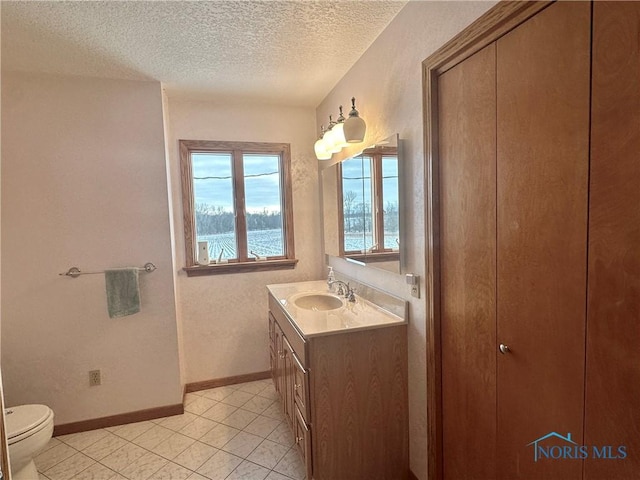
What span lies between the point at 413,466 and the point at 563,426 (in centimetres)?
101

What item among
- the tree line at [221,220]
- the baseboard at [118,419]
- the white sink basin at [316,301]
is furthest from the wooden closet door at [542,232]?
the baseboard at [118,419]

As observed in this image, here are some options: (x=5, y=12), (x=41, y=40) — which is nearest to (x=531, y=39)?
(x=5, y=12)

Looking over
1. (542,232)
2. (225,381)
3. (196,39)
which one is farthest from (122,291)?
(542,232)

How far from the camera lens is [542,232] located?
3.42ft

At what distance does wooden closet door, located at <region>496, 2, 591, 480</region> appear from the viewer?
0.94m

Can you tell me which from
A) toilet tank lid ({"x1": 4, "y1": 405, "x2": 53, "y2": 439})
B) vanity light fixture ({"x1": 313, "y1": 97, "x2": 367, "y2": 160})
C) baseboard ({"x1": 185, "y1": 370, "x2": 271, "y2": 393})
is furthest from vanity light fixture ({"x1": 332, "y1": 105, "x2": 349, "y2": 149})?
toilet tank lid ({"x1": 4, "y1": 405, "x2": 53, "y2": 439})

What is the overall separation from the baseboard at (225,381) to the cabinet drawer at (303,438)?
113cm

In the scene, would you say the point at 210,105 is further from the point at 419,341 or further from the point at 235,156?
the point at 419,341

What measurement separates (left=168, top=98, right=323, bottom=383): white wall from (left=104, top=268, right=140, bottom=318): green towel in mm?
435

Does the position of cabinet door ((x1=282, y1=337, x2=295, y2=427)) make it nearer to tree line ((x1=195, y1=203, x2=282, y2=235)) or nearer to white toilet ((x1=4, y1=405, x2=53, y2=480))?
tree line ((x1=195, y1=203, x2=282, y2=235))

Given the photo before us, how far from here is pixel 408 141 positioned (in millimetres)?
1680

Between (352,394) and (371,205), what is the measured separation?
1093mm

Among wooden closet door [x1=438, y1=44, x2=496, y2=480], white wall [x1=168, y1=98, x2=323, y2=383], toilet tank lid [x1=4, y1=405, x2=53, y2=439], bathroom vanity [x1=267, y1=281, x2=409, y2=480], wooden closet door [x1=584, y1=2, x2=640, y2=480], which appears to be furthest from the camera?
white wall [x1=168, y1=98, x2=323, y2=383]

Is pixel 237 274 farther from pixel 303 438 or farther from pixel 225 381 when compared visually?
pixel 303 438
